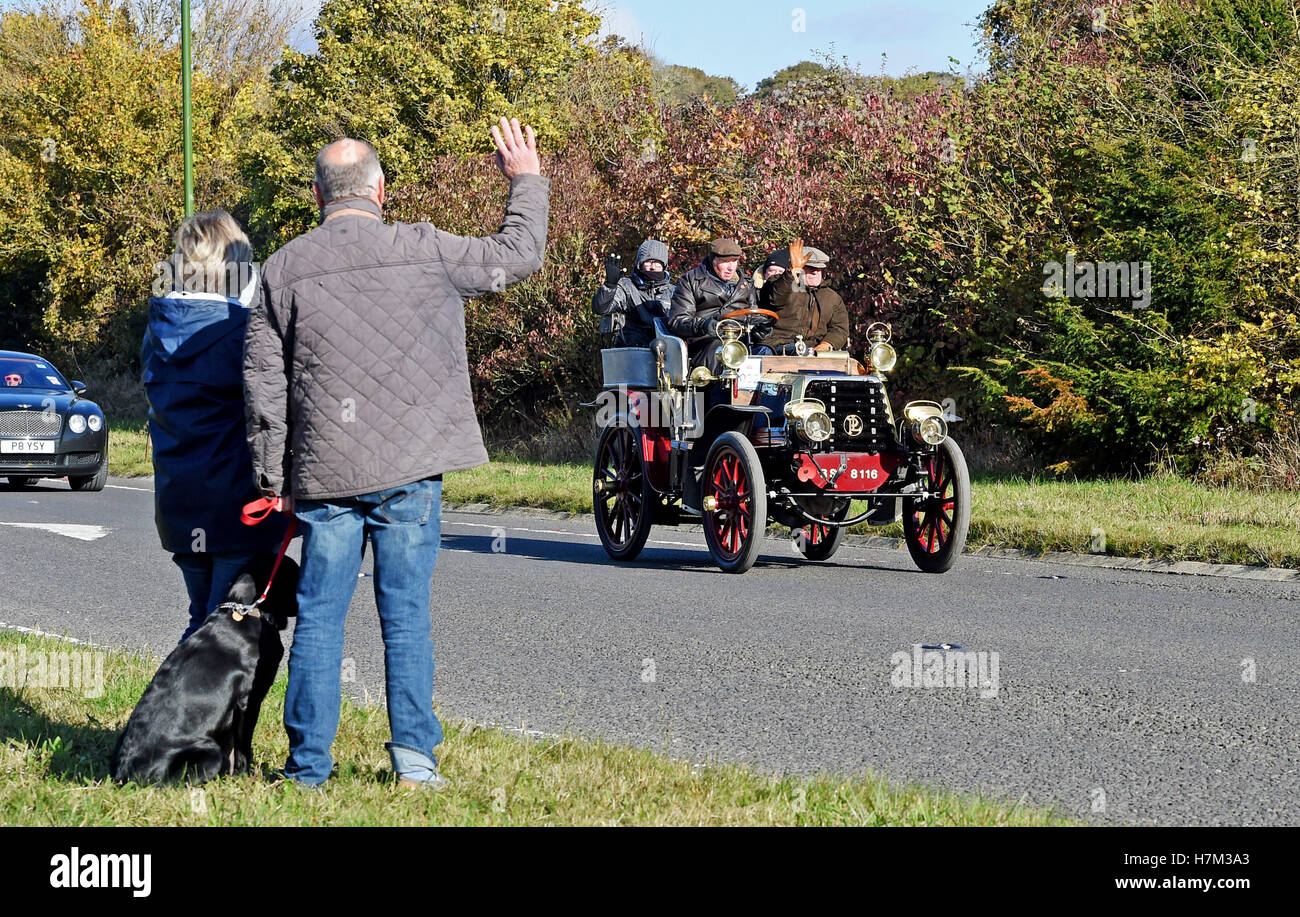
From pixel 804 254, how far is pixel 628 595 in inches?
131

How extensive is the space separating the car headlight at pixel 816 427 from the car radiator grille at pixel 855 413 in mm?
184

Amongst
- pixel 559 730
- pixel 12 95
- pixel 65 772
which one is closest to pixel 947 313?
pixel 559 730

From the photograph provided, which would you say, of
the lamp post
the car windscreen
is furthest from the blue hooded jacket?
the lamp post

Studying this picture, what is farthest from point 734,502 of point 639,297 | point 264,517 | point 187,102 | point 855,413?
point 187,102

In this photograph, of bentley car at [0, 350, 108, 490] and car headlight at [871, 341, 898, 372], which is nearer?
car headlight at [871, 341, 898, 372]

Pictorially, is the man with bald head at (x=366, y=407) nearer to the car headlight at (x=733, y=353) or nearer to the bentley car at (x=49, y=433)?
the car headlight at (x=733, y=353)

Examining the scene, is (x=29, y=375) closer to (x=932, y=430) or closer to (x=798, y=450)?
(x=798, y=450)

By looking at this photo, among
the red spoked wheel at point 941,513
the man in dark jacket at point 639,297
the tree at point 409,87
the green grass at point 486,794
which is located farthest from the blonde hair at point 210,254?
the tree at point 409,87

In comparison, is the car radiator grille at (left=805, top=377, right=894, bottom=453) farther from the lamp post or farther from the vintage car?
the lamp post

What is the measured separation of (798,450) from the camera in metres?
11.3

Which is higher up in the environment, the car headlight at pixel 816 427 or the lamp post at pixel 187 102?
the lamp post at pixel 187 102

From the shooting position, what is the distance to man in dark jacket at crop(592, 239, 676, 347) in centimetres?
1314

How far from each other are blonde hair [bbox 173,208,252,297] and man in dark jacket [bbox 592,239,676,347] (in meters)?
7.62

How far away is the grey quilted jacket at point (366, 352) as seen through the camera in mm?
4738
